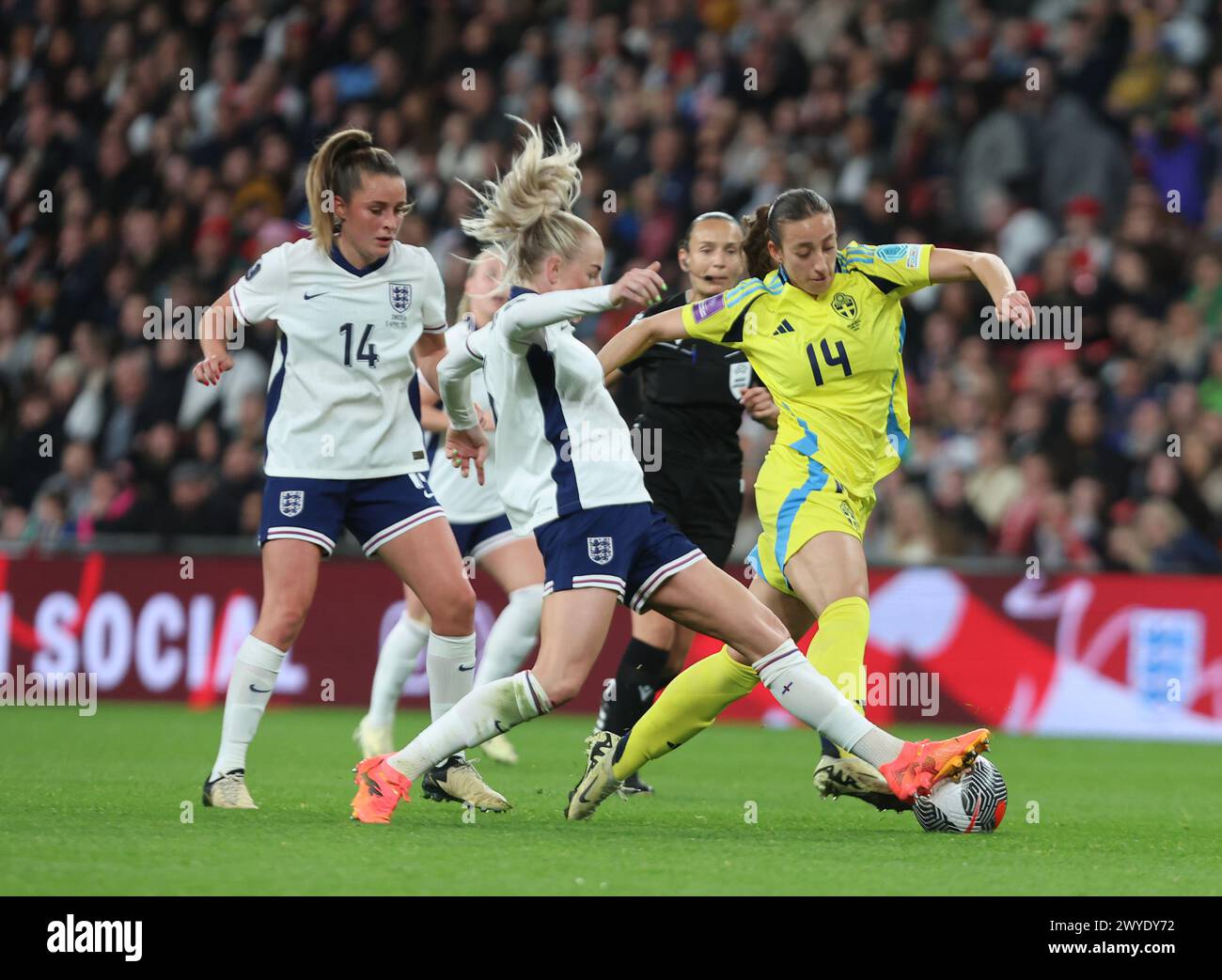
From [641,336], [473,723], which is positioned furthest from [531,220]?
[473,723]

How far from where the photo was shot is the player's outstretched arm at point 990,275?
19.9ft

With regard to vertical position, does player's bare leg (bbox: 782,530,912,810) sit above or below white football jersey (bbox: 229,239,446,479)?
below

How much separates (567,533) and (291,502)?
1.10 metres

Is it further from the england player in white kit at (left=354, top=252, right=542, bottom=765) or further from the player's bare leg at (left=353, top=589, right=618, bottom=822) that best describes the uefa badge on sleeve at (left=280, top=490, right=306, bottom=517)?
the england player in white kit at (left=354, top=252, right=542, bottom=765)

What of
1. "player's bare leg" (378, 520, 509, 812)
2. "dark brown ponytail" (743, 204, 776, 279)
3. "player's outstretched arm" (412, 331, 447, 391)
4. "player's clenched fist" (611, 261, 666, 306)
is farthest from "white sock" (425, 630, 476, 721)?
"player's clenched fist" (611, 261, 666, 306)

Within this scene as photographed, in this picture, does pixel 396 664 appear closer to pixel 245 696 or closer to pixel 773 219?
pixel 245 696

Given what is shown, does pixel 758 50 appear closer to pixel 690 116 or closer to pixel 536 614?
pixel 690 116

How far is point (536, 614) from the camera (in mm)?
8992

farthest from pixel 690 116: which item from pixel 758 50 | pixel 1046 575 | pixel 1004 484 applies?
pixel 1046 575

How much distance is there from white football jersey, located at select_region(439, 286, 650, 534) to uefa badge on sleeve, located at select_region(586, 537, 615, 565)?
0.12m

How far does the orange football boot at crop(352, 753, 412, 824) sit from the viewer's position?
Result: 608 cm

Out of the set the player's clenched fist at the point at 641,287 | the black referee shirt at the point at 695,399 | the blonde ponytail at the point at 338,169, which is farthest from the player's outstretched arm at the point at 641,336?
the black referee shirt at the point at 695,399

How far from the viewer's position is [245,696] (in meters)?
6.66

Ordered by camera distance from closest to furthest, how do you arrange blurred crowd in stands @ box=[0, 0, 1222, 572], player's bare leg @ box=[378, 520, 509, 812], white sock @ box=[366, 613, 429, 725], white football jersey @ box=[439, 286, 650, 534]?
white football jersey @ box=[439, 286, 650, 534], player's bare leg @ box=[378, 520, 509, 812], white sock @ box=[366, 613, 429, 725], blurred crowd in stands @ box=[0, 0, 1222, 572]
